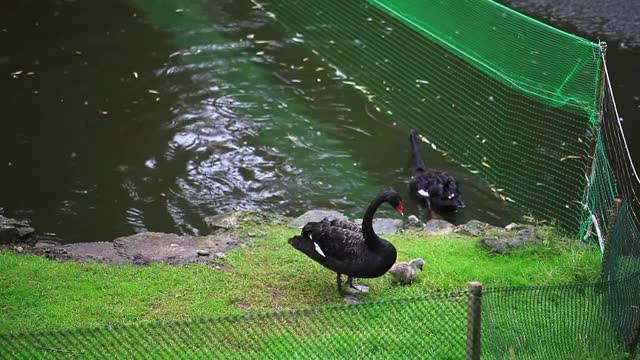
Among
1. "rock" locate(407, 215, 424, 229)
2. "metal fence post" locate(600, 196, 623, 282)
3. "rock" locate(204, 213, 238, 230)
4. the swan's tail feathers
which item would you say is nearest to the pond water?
"rock" locate(204, 213, 238, 230)

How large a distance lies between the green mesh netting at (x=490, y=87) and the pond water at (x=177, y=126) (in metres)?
0.36

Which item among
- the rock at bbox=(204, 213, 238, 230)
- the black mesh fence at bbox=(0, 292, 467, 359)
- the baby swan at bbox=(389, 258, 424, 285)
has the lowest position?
the rock at bbox=(204, 213, 238, 230)

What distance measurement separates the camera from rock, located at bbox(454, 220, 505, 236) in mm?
8555

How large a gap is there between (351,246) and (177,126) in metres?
4.58

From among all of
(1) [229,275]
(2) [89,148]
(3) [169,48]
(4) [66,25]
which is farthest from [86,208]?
(4) [66,25]

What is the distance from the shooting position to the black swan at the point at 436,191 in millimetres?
9211

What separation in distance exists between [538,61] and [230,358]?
5269 mm

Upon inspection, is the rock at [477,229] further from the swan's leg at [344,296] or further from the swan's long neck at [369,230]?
the swan's long neck at [369,230]

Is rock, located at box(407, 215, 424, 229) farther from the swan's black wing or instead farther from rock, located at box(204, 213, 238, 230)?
the swan's black wing

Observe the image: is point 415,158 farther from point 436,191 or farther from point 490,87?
point 490,87

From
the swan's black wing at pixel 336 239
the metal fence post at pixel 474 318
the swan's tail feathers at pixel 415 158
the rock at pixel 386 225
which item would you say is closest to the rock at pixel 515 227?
the rock at pixel 386 225

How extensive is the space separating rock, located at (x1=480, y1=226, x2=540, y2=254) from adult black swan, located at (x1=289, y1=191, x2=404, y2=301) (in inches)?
47.1

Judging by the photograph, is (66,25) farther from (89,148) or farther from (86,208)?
(86,208)

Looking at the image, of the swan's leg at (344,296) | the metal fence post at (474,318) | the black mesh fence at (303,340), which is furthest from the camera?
the swan's leg at (344,296)
